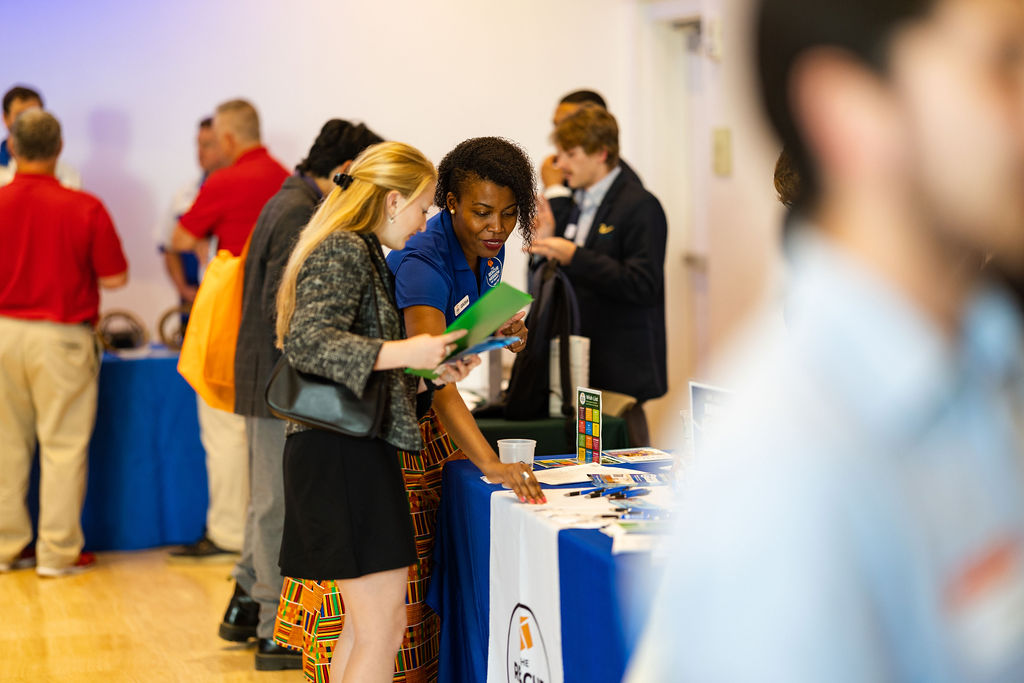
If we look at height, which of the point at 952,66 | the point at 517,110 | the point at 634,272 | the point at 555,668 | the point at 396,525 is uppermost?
the point at 517,110

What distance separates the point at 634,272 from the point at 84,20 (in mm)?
3479

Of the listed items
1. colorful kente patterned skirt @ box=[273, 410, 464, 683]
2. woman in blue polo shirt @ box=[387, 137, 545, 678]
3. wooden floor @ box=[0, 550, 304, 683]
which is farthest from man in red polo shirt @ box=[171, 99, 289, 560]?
woman in blue polo shirt @ box=[387, 137, 545, 678]

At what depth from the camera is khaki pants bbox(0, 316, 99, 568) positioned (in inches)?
164

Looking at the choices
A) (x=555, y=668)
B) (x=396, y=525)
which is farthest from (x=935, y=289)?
(x=396, y=525)

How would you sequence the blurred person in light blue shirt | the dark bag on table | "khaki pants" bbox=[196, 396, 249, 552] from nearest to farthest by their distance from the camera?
1. the blurred person in light blue shirt
2. the dark bag on table
3. "khaki pants" bbox=[196, 396, 249, 552]

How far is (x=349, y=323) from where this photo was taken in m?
1.89

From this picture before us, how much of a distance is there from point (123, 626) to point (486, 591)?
6.52 feet

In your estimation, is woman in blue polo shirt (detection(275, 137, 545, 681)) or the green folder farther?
woman in blue polo shirt (detection(275, 137, 545, 681))

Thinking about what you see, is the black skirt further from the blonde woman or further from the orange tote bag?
the orange tote bag

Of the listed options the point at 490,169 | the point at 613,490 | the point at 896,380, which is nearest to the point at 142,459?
the point at 490,169

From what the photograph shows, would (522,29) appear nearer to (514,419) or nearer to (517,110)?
(517,110)

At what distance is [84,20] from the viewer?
539cm

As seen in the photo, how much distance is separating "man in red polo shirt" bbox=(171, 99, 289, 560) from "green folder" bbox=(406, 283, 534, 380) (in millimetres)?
2367

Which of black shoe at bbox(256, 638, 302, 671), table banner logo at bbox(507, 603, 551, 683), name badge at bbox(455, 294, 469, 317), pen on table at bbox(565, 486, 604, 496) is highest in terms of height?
name badge at bbox(455, 294, 469, 317)
